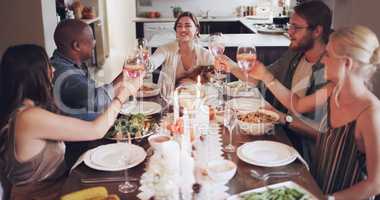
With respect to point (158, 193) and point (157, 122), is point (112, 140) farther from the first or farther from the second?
point (158, 193)

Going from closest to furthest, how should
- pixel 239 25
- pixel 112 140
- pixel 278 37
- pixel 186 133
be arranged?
pixel 186 133 → pixel 112 140 → pixel 278 37 → pixel 239 25

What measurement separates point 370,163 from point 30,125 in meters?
1.20

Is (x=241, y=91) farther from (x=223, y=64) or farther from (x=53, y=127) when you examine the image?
(x=53, y=127)

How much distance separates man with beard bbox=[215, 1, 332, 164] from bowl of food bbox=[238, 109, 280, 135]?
14 cm

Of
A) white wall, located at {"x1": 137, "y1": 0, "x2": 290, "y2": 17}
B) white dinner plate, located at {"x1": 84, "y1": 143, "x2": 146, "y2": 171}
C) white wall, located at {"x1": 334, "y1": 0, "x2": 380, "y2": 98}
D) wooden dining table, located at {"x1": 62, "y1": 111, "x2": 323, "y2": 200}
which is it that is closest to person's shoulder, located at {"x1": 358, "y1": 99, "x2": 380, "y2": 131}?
wooden dining table, located at {"x1": 62, "y1": 111, "x2": 323, "y2": 200}

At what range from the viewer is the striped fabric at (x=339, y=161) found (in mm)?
1566

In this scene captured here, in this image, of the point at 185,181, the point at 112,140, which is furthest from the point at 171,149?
Result: the point at 112,140

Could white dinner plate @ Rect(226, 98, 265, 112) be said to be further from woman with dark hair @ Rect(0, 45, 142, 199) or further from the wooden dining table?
woman with dark hair @ Rect(0, 45, 142, 199)

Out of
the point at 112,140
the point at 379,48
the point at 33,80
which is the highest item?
the point at 379,48

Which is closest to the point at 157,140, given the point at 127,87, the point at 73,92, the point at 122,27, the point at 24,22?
the point at 127,87

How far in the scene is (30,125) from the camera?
1453 millimetres

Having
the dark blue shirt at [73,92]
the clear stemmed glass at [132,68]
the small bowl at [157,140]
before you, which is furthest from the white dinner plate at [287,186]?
the dark blue shirt at [73,92]

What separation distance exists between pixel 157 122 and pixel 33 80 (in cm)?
65

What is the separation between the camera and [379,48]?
4.83ft
